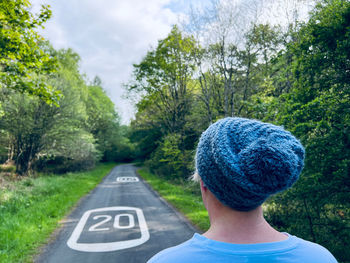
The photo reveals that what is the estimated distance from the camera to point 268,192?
0.97 m

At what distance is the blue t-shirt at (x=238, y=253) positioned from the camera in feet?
2.94

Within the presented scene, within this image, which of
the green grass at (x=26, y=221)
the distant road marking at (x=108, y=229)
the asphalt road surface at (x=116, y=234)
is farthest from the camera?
the distant road marking at (x=108, y=229)

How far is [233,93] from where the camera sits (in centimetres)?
1182

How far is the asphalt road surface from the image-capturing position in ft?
16.9

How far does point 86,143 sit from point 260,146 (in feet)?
84.3

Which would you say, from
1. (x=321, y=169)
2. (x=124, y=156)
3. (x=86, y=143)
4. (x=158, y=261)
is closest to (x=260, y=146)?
(x=158, y=261)

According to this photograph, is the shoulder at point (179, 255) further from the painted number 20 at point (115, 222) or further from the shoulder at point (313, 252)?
the painted number 20 at point (115, 222)

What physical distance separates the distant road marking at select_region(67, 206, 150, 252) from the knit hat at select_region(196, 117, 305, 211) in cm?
534

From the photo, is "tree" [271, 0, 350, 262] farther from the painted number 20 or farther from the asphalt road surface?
the painted number 20

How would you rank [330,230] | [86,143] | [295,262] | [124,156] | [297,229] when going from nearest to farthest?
[295,262]
[330,230]
[297,229]
[86,143]
[124,156]

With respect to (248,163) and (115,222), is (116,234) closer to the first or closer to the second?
(115,222)

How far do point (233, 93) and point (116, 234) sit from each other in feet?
27.8

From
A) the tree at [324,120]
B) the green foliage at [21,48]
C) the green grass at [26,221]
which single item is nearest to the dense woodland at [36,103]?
the green foliage at [21,48]

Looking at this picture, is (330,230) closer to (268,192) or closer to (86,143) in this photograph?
(268,192)
